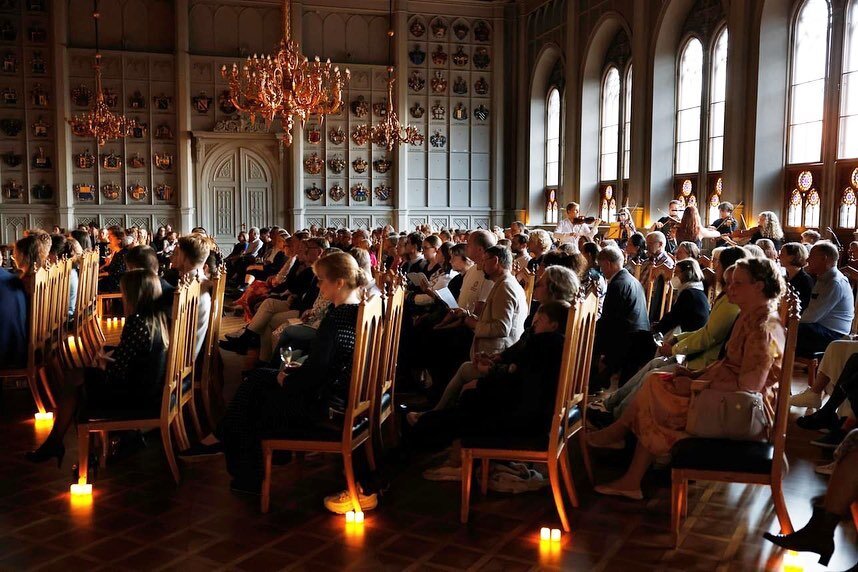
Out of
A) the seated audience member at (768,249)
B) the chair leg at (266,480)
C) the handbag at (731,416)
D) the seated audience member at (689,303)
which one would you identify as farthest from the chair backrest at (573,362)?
the seated audience member at (768,249)

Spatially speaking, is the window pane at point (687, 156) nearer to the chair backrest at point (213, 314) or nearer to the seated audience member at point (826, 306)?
the seated audience member at point (826, 306)

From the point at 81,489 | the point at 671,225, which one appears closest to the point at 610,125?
the point at 671,225

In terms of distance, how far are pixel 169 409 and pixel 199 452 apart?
1.41 ft

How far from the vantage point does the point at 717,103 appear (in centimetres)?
1312

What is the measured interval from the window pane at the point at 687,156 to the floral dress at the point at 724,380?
10.7m

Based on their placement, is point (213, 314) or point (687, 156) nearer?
point (213, 314)

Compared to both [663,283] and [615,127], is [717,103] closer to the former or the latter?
[615,127]

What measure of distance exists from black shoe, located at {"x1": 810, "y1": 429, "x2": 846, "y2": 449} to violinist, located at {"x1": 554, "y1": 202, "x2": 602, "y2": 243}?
7777 mm

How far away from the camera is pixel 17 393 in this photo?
6105 millimetres

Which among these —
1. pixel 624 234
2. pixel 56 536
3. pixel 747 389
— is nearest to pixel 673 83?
pixel 624 234

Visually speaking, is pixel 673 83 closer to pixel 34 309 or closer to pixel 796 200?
pixel 796 200

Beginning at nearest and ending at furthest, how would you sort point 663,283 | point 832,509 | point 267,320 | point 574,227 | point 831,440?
point 832,509 < point 831,440 < point 663,283 < point 267,320 < point 574,227

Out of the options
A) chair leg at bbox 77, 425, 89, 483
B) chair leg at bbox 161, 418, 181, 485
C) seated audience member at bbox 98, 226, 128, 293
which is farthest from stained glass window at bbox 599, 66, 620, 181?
chair leg at bbox 77, 425, 89, 483

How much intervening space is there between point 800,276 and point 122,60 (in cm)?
1606
